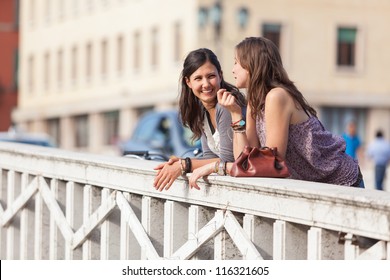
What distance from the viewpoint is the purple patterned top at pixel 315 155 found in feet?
27.2

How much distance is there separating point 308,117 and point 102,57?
58.7 meters

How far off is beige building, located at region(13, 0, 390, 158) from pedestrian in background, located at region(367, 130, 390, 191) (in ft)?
52.7

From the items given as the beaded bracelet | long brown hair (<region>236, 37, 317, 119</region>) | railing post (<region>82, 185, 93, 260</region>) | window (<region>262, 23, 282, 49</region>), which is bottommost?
railing post (<region>82, 185, 93, 260</region>)

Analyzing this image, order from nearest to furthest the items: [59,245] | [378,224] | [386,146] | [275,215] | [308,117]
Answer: [378,224], [275,215], [308,117], [59,245], [386,146]

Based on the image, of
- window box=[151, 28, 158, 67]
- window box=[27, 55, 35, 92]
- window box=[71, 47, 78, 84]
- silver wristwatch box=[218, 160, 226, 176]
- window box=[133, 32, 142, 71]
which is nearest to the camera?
silver wristwatch box=[218, 160, 226, 176]

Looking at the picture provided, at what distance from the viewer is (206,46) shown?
53.4 meters

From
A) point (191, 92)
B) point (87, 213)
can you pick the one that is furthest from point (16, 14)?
point (191, 92)

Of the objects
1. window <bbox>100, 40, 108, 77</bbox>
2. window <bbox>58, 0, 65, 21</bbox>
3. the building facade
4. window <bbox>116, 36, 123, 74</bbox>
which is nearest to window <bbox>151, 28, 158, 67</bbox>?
window <bbox>116, 36, 123, 74</bbox>

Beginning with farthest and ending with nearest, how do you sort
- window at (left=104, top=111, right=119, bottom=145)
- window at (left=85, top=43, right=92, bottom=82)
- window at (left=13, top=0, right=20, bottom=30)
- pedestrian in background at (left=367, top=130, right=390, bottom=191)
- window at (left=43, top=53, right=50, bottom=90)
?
window at (left=13, top=0, right=20, bottom=30), window at (left=43, top=53, right=50, bottom=90), window at (left=85, top=43, right=92, bottom=82), window at (left=104, top=111, right=119, bottom=145), pedestrian in background at (left=367, top=130, right=390, bottom=191)

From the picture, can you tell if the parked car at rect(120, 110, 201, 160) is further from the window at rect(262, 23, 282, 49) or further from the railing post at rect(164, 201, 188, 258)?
the window at rect(262, 23, 282, 49)

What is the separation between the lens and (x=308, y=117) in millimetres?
8320

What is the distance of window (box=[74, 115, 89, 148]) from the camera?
68438 mm

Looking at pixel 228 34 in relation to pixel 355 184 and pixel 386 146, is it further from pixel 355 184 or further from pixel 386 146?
pixel 355 184

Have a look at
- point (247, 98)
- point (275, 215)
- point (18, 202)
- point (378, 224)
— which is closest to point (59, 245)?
point (18, 202)
